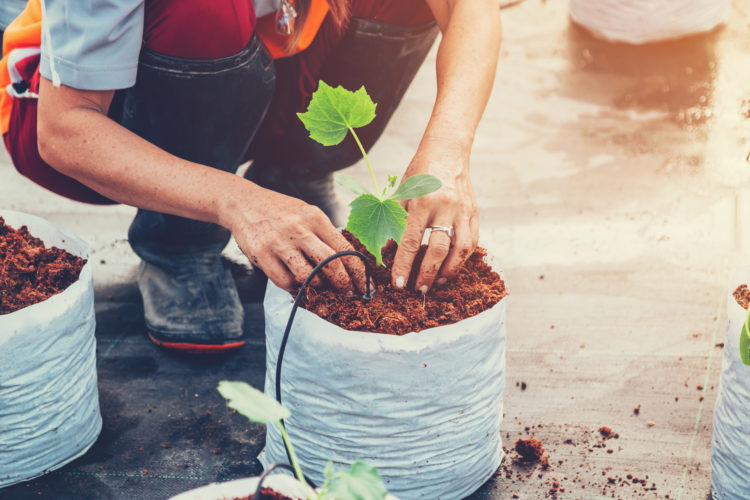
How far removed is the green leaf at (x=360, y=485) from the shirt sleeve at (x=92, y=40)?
0.69 m

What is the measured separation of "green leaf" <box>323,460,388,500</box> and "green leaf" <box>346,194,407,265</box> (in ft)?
1.19

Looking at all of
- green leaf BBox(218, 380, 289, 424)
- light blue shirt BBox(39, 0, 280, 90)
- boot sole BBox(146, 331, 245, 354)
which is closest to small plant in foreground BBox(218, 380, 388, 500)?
green leaf BBox(218, 380, 289, 424)

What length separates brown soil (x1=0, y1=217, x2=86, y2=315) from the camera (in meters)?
1.10

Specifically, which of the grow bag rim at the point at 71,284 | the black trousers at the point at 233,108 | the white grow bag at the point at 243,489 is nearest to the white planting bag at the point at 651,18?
the black trousers at the point at 233,108

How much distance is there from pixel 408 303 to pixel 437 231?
Result: 11 cm

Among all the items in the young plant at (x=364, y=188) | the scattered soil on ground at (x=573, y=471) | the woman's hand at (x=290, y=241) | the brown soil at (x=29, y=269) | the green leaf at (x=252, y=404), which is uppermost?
the young plant at (x=364, y=188)

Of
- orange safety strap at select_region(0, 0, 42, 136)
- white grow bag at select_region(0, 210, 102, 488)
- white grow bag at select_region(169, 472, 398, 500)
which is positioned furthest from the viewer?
orange safety strap at select_region(0, 0, 42, 136)

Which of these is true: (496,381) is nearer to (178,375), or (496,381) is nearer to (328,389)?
(328,389)

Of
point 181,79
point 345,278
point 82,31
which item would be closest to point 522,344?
point 345,278

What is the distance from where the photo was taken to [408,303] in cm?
104

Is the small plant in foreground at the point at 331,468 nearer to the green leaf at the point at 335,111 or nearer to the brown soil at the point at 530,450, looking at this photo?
the green leaf at the point at 335,111

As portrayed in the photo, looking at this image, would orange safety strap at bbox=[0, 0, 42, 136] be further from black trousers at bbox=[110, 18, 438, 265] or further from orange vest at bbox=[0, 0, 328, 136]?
black trousers at bbox=[110, 18, 438, 265]

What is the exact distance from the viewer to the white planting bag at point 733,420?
0.99 metres

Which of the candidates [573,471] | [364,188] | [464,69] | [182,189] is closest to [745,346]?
[573,471]
